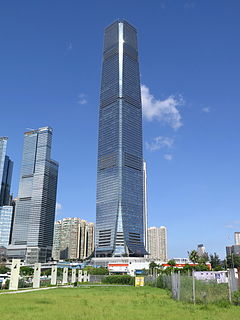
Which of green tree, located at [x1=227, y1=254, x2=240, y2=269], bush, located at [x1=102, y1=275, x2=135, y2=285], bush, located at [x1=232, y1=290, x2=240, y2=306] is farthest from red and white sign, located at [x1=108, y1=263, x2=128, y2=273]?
bush, located at [x1=232, y1=290, x2=240, y2=306]

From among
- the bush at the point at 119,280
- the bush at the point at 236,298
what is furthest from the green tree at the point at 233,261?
the bush at the point at 236,298

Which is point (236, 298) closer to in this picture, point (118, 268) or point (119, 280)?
point (119, 280)

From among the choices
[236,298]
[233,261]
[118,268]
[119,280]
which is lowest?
[119,280]

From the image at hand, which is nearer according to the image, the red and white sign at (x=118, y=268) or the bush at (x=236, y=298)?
the bush at (x=236, y=298)

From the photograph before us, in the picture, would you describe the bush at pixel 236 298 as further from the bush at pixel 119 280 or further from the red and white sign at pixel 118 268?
the red and white sign at pixel 118 268

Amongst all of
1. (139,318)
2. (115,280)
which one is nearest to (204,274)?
(139,318)

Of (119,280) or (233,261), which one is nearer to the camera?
(119,280)

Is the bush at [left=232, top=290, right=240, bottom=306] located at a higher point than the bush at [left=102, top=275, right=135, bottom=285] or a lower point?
higher

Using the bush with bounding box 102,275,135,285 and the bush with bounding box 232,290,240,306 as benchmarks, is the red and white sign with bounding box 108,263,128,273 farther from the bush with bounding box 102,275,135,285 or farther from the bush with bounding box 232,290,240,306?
the bush with bounding box 232,290,240,306

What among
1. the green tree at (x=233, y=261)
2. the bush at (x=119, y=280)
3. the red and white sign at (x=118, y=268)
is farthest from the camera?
the red and white sign at (x=118, y=268)

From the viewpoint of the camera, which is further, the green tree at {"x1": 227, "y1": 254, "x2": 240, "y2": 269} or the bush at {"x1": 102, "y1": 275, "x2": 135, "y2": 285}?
Answer: the green tree at {"x1": 227, "y1": 254, "x2": 240, "y2": 269}

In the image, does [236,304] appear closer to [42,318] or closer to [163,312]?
[163,312]

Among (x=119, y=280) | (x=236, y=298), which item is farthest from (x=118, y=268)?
(x=236, y=298)

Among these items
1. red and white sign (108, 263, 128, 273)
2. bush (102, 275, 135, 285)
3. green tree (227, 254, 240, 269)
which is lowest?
bush (102, 275, 135, 285)
